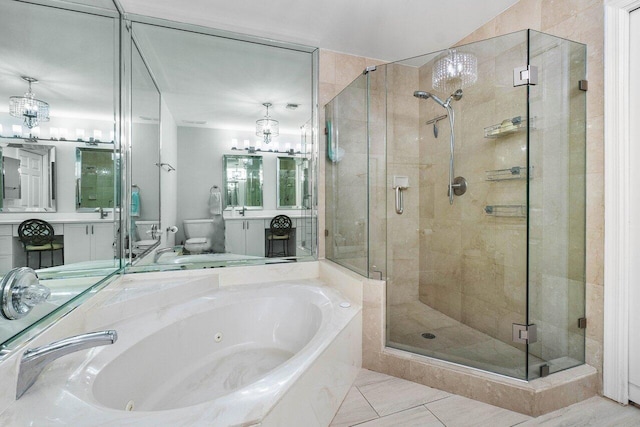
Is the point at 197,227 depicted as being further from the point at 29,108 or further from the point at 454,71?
the point at 454,71

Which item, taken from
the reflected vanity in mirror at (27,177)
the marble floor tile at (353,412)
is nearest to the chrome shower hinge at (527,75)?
the marble floor tile at (353,412)

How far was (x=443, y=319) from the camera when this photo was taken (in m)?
2.21

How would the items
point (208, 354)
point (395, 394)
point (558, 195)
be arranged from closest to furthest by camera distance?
point (395, 394) < point (558, 195) < point (208, 354)

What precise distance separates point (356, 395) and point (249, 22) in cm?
264

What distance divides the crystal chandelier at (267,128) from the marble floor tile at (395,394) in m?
1.93

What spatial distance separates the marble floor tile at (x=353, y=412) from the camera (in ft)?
4.60

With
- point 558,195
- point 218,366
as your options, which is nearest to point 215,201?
point 218,366

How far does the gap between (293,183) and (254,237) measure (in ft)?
1.86

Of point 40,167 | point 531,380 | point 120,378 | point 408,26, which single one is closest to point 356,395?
point 531,380

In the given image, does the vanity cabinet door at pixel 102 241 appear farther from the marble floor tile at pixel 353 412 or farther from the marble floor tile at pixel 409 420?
the marble floor tile at pixel 409 420

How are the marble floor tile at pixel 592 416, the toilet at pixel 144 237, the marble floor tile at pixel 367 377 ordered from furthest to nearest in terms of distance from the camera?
the toilet at pixel 144 237, the marble floor tile at pixel 367 377, the marble floor tile at pixel 592 416

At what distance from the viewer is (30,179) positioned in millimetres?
1080

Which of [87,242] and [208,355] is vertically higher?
[87,242]

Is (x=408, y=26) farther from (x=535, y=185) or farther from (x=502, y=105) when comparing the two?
(x=535, y=185)
